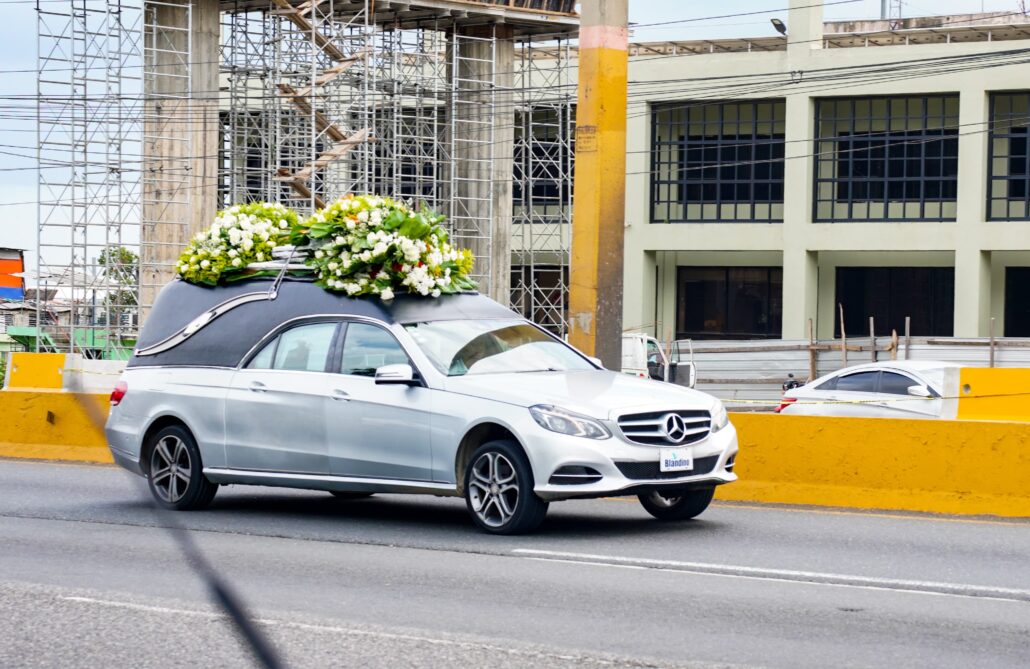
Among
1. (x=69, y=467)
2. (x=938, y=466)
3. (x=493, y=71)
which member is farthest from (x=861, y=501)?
(x=493, y=71)

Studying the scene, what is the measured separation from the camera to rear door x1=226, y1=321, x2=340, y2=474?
12.2 m

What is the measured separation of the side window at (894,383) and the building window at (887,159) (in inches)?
1035

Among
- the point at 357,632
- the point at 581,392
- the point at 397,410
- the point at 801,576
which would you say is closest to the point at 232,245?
the point at 397,410

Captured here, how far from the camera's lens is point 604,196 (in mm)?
16250

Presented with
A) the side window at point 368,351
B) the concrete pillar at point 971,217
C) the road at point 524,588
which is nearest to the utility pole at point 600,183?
the road at point 524,588

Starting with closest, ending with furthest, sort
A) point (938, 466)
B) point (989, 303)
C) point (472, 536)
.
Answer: point (472, 536) → point (938, 466) → point (989, 303)

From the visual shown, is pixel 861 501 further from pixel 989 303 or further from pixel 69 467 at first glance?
pixel 989 303

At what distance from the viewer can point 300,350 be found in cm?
1259

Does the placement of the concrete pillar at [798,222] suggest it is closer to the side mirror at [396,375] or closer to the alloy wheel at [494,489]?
the side mirror at [396,375]

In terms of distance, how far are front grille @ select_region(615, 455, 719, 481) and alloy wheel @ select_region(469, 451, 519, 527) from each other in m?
0.75

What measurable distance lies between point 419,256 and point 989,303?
38.0 meters

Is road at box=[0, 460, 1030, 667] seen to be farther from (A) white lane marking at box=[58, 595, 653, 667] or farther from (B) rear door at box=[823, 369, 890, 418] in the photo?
(B) rear door at box=[823, 369, 890, 418]

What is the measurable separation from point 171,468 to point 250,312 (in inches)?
55.2

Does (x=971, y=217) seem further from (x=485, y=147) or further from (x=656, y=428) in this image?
(x=656, y=428)
